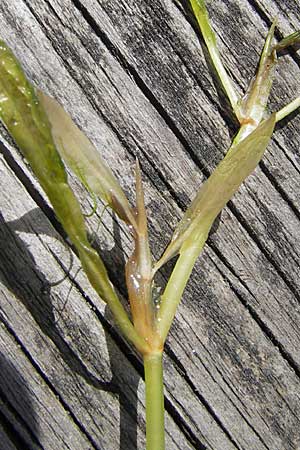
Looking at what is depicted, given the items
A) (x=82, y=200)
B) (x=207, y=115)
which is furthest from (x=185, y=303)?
(x=207, y=115)

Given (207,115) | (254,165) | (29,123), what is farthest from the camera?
(207,115)

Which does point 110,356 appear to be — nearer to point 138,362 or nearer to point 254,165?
point 138,362

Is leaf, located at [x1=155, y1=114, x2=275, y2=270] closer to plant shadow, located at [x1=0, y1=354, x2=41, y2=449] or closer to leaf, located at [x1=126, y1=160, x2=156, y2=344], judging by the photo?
leaf, located at [x1=126, y1=160, x2=156, y2=344]

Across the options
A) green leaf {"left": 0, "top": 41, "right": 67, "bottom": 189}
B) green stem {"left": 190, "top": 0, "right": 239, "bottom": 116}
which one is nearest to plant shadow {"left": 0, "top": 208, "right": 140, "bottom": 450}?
green leaf {"left": 0, "top": 41, "right": 67, "bottom": 189}

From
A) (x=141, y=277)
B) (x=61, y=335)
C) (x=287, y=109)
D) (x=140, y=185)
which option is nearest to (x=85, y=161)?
(x=140, y=185)

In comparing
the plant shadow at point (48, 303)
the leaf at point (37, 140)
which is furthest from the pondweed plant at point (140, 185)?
the plant shadow at point (48, 303)

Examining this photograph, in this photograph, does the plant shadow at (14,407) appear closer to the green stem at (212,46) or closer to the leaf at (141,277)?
the leaf at (141,277)
